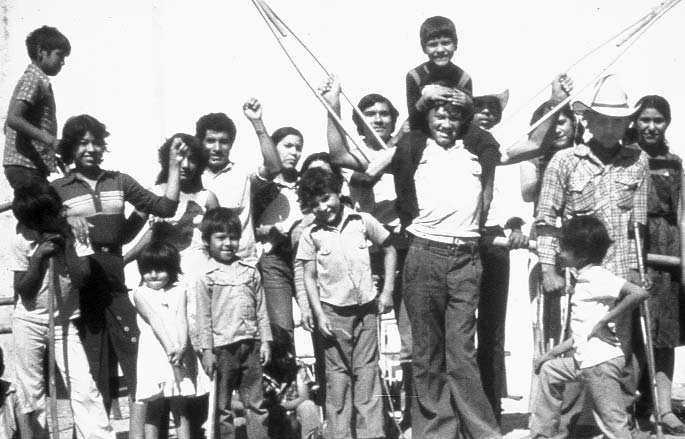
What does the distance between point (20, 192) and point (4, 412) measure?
116 centimetres

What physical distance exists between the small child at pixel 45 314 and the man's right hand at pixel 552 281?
244 centimetres

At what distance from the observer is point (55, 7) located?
9.49m

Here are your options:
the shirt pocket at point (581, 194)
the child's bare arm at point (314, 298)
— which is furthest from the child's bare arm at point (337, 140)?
the shirt pocket at point (581, 194)

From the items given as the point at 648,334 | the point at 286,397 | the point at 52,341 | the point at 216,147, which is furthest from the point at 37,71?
the point at 648,334

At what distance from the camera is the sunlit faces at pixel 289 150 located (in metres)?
7.83

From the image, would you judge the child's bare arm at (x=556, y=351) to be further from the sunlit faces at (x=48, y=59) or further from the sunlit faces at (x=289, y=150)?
the sunlit faces at (x=48, y=59)

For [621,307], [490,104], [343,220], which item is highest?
[490,104]

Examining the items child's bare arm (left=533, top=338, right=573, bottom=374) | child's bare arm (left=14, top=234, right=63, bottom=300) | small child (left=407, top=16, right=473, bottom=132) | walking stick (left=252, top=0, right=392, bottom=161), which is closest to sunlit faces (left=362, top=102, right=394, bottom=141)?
walking stick (left=252, top=0, right=392, bottom=161)

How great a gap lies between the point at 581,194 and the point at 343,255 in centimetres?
132

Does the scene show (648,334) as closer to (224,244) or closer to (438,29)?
(438,29)

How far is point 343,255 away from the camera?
23.2 ft

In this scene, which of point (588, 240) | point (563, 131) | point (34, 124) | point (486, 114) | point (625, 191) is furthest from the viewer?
point (486, 114)

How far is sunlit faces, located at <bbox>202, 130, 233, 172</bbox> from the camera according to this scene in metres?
7.62

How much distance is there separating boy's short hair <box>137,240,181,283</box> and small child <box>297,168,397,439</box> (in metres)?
0.67
